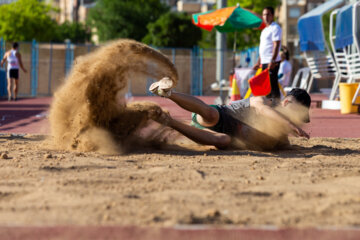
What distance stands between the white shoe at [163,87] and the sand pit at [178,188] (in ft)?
2.05

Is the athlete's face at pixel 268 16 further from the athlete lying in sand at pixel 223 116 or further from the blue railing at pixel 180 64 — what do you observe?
the blue railing at pixel 180 64

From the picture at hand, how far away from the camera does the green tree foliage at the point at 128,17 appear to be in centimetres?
5278

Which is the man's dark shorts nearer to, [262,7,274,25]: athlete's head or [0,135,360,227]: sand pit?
[0,135,360,227]: sand pit

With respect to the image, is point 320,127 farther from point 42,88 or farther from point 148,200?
point 42,88

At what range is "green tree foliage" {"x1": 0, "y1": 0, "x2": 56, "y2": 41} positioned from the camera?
56731 millimetres

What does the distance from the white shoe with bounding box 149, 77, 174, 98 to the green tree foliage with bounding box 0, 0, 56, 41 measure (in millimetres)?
53571

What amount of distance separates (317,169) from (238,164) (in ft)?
2.34

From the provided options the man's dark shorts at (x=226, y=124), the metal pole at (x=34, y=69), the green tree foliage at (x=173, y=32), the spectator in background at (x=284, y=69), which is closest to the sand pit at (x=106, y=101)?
the man's dark shorts at (x=226, y=124)

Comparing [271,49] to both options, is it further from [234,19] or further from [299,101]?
[299,101]

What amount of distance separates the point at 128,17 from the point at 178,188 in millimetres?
50300

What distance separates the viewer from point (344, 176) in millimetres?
4562

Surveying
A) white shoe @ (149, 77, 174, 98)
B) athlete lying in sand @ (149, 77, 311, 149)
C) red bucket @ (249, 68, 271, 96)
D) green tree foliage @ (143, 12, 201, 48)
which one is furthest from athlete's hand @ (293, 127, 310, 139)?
green tree foliage @ (143, 12, 201, 48)

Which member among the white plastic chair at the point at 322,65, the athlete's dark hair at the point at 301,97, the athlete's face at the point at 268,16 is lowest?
the athlete's dark hair at the point at 301,97

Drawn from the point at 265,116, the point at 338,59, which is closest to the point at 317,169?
the point at 265,116
